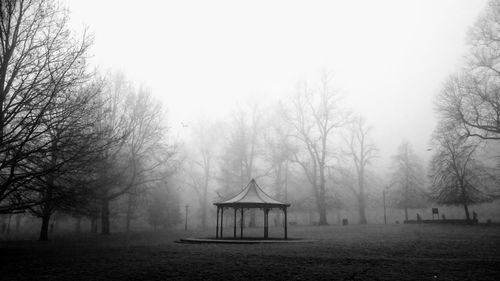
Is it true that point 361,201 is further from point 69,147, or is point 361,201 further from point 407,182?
point 69,147

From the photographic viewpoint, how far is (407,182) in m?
57.8

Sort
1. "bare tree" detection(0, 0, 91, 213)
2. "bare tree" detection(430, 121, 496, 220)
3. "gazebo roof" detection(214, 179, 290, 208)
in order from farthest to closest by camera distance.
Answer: "bare tree" detection(430, 121, 496, 220) < "gazebo roof" detection(214, 179, 290, 208) < "bare tree" detection(0, 0, 91, 213)

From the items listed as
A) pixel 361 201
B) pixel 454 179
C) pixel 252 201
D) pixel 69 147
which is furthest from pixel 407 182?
pixel 69 147

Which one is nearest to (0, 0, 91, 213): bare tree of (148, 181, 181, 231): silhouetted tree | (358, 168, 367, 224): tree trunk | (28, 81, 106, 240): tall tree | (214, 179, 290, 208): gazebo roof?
(28, 81, 106, 240): tall tree

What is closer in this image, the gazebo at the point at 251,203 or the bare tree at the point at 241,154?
the gazebo at the point at 251,203

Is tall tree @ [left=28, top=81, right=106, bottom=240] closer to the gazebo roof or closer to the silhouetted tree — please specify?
the gazebo roof

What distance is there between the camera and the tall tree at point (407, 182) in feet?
186

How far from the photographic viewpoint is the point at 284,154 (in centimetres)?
4266

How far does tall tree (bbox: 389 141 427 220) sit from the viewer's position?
5675cm

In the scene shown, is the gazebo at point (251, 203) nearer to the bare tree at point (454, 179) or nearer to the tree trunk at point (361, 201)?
the bare tree at point (454, 179)

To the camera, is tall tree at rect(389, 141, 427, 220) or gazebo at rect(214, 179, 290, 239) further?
tall tree at rect(389, 141, 427, 220)

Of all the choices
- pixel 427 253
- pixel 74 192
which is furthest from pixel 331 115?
pixel 74 192

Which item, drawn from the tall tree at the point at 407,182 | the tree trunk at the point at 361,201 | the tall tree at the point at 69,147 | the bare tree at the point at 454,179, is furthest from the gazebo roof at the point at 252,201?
the tall tree at the point at 407,182

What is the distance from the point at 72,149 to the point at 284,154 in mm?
31421
